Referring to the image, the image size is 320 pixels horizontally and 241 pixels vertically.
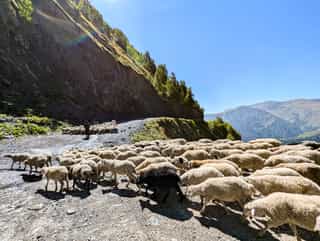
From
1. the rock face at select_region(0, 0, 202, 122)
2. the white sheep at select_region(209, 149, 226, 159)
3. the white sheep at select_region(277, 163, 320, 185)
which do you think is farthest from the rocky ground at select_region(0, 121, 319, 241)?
the rock face at select_region(0, 0, 202, 122)

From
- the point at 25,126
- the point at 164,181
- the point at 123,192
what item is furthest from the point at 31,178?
the point at 25,126

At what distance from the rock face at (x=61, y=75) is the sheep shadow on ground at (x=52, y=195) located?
107 feet

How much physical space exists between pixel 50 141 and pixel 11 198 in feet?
64.4

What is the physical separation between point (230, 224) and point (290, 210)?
195 centimetres

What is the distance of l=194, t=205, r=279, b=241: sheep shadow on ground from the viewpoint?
6613mm

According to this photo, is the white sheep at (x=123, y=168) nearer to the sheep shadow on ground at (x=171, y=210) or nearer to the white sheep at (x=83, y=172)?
the white sheep at (x=83, y=172)

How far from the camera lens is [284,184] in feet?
25.8

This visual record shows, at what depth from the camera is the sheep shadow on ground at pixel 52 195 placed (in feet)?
32.1

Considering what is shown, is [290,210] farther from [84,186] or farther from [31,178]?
[31,178]

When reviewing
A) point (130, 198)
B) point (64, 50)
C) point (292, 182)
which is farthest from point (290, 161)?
point (64, 50)

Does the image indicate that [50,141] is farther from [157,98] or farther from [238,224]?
[157,98]

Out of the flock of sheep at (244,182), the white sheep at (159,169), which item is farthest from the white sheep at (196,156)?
A: the white sheep at (159,169)

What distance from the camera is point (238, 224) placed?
7.32 metres

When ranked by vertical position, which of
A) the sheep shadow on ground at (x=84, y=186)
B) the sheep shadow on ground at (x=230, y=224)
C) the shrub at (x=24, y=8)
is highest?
the shrub at (x=24, y=8)
